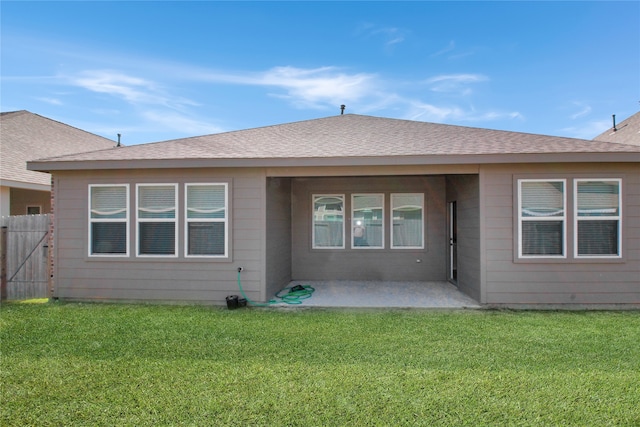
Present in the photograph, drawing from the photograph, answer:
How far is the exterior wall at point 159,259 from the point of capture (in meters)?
6.59

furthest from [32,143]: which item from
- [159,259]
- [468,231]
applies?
[468,231]

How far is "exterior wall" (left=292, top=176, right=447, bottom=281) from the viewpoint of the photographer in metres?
8.79

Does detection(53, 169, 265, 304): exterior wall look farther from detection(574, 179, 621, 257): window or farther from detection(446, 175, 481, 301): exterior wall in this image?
detection(574, 179, 621, 257): window

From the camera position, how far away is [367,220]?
29.5 ft

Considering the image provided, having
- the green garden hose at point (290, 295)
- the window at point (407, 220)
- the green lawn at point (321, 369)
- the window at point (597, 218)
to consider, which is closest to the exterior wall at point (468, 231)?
the window at point (407, 220)

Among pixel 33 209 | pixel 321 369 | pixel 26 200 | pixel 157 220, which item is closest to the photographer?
pixel 321 369

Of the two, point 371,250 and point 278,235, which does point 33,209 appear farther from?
point 371,250

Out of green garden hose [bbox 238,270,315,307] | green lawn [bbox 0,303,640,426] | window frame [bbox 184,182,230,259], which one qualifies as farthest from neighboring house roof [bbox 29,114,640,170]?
green lawn [bbox 0,303,640,426]

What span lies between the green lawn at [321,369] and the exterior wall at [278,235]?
4.67ft

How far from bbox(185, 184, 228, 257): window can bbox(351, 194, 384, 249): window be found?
11.4 feet

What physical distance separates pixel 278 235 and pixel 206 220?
1.58 meters

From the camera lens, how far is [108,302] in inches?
267

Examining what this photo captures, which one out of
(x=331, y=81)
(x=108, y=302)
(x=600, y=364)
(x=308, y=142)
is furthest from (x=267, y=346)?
(x=331, y=81)

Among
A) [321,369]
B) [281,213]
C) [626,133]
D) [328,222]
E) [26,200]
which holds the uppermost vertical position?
[626,133]
